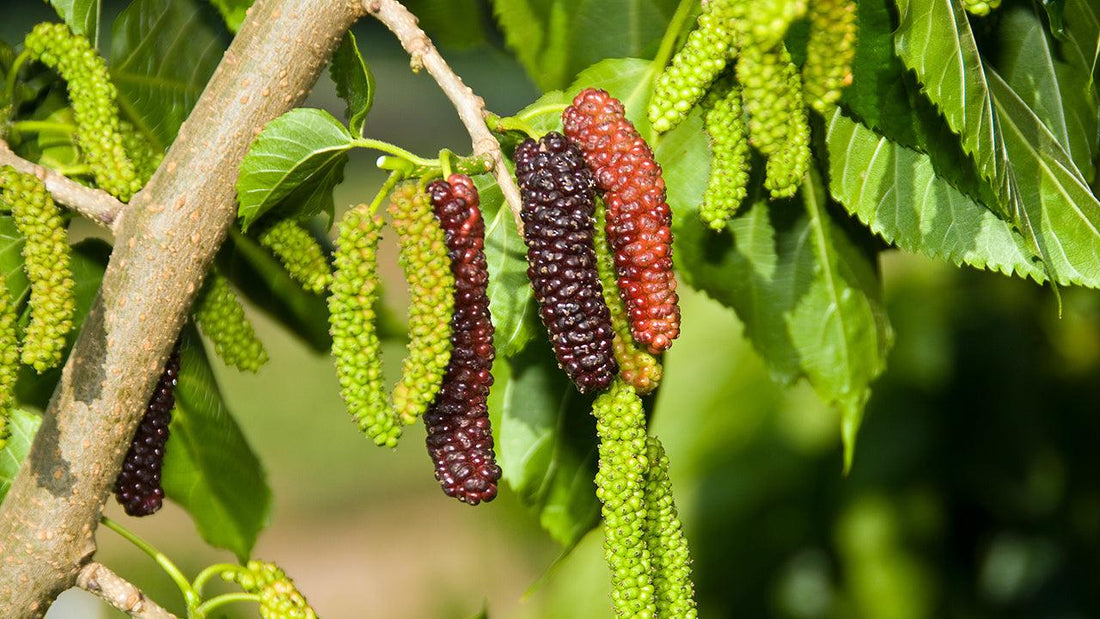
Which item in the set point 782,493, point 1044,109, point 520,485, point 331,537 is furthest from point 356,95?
point 331,537

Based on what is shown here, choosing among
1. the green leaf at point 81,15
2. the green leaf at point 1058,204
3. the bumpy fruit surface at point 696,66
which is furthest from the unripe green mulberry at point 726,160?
the green leaf at point 81,15

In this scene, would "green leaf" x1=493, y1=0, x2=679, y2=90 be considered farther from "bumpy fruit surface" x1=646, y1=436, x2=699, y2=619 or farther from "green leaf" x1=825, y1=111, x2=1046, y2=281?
"bumpy fruit surface" x1=646, y1=436, x2=699, y2=619

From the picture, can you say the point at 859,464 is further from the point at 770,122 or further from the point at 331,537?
the point at 331,537

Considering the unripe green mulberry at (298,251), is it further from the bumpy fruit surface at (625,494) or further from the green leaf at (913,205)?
the green leaf at (913,205)

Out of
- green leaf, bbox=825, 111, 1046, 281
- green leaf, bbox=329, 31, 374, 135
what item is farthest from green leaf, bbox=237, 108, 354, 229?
green leaf, bbox=825, 111, 1046, 281

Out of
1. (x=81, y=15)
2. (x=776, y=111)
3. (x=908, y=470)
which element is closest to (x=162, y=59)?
(x=81, y=15)

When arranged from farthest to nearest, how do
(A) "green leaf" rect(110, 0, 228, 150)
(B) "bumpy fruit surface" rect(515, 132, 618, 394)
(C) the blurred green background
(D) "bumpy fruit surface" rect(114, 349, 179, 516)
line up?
(C) the blurred green background < (A) "green leaf" rect(110, 0, 228, 150) < (D) "bumpy fruit surface" rect(114, 349, 179, 516) < (B) "bumpy fruit surface" rect(515, 132, 618, 394)
